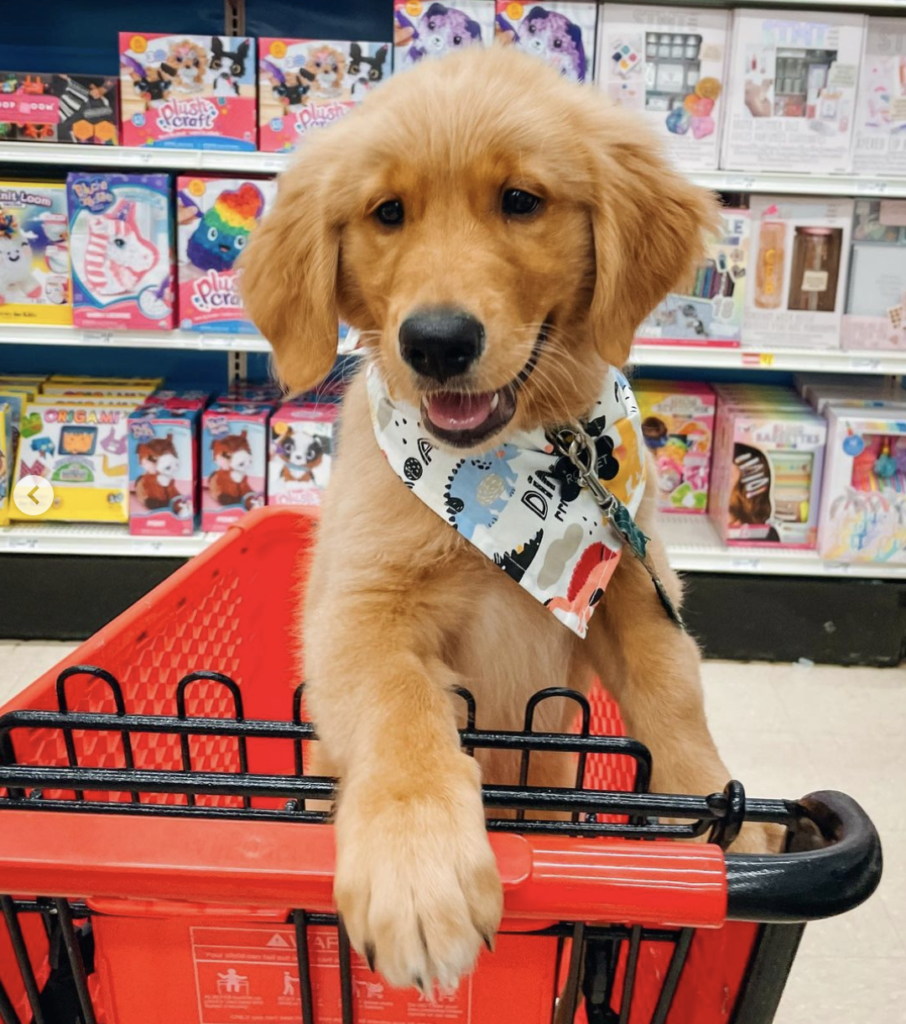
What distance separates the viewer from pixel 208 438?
2588 millimetres

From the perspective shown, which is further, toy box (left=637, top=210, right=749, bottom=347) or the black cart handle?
toy box (left=637, top=210, right=749, bottom=347)

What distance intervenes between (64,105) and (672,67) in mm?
1411

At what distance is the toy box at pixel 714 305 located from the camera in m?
2.47

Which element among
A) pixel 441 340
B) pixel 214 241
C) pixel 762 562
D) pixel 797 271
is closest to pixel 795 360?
pixel 797 271

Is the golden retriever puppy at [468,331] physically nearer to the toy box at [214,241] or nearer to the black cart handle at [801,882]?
the black cart handle at [801,882]

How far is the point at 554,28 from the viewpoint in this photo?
233cm

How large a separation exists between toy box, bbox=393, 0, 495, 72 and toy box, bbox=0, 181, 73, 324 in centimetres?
88

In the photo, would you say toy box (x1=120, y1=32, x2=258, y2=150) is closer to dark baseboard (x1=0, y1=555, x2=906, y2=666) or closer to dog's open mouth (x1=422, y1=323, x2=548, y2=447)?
dark baseboard (x1=0, y1=555, x2=906, y2=666)

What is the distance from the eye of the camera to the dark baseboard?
103 inches

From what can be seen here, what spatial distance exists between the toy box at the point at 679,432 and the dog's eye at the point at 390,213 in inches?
63.1

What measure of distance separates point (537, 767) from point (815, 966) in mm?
762

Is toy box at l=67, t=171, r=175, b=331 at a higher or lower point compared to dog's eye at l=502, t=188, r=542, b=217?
lower

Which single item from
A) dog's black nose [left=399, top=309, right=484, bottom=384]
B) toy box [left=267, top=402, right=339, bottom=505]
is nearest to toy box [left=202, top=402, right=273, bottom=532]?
toy box [left=267, top=402, right=339, bottom=505]

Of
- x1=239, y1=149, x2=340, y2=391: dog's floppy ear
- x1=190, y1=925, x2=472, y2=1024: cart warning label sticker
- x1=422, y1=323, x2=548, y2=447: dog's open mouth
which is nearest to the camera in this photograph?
x1=190, y1=925, x2=472, y2=1024: cart warning label sticker
